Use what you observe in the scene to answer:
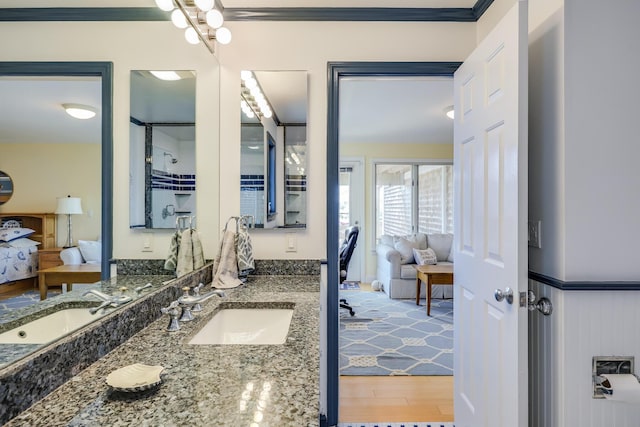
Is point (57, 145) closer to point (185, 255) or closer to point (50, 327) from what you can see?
point (50, 327)

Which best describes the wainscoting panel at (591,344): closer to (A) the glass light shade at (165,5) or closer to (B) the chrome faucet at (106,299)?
(B) the chrome faucet at (106,299)

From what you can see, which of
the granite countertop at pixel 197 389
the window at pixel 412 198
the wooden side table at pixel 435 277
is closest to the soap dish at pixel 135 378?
the granite countertop at pixel 197 389

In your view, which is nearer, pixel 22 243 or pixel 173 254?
pixel 22 243

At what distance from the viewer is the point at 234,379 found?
83cm

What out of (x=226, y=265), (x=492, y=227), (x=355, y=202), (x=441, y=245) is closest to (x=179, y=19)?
(x=226, y=265)

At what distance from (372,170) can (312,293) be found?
465cm

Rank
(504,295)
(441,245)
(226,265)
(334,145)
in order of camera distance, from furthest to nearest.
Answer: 1. (441,245)
2. (334,145)
3. (226,265)
4. (504,295)

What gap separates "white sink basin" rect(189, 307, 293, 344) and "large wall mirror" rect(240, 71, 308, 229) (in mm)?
635

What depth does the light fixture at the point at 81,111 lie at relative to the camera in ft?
3.31

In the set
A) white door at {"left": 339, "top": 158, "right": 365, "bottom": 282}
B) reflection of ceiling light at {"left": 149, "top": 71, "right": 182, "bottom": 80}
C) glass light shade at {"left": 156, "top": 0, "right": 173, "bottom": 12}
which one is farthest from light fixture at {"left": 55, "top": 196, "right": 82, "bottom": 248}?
white door at {"left": 339, "top": 158, "right": 365, "bottom": 282}

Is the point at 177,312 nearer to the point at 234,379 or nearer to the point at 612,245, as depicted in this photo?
the point at 234,379

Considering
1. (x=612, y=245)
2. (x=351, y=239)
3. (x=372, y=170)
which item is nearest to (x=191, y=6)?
(x=612, y=245)

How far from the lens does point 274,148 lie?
2.08 meters

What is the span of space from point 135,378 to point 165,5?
1.55m
